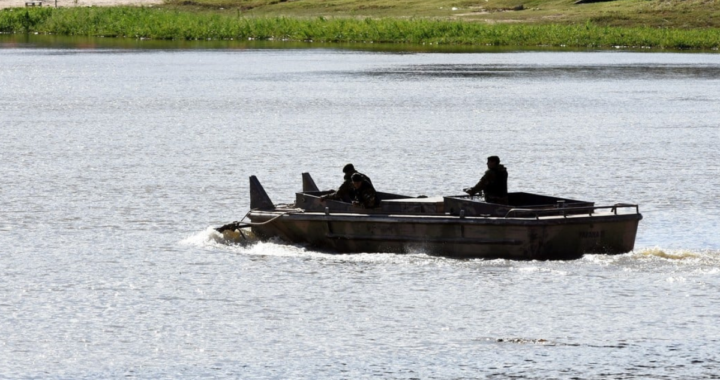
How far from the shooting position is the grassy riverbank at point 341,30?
10906 cm

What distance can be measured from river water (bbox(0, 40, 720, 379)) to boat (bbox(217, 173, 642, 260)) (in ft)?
1.03

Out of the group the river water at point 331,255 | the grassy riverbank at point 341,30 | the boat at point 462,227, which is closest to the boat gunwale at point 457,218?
the boat at point 462,227

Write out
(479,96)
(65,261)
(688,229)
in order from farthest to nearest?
(479,96), (688,229), (65,261)

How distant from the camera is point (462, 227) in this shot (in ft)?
82.4

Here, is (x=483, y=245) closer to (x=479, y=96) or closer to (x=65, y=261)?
(x=65, y=261)

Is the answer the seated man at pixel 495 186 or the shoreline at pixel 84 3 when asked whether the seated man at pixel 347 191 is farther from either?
the shoreline at pixel 84 3

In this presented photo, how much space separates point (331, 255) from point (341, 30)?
94828mm

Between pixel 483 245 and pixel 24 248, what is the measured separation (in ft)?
29.9

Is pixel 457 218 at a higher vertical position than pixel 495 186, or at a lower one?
lower

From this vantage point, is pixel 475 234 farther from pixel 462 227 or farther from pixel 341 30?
pixel 341 30

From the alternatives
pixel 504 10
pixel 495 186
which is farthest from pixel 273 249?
Result: pixel 504 10

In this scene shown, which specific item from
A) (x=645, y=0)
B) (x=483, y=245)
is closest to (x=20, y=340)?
(x=483, y=245)

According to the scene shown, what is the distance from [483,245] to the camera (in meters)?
25.0

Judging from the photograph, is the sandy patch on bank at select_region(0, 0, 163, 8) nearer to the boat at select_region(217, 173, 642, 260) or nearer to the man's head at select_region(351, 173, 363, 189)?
the boat at select_region(217, 173, 642, 260)
